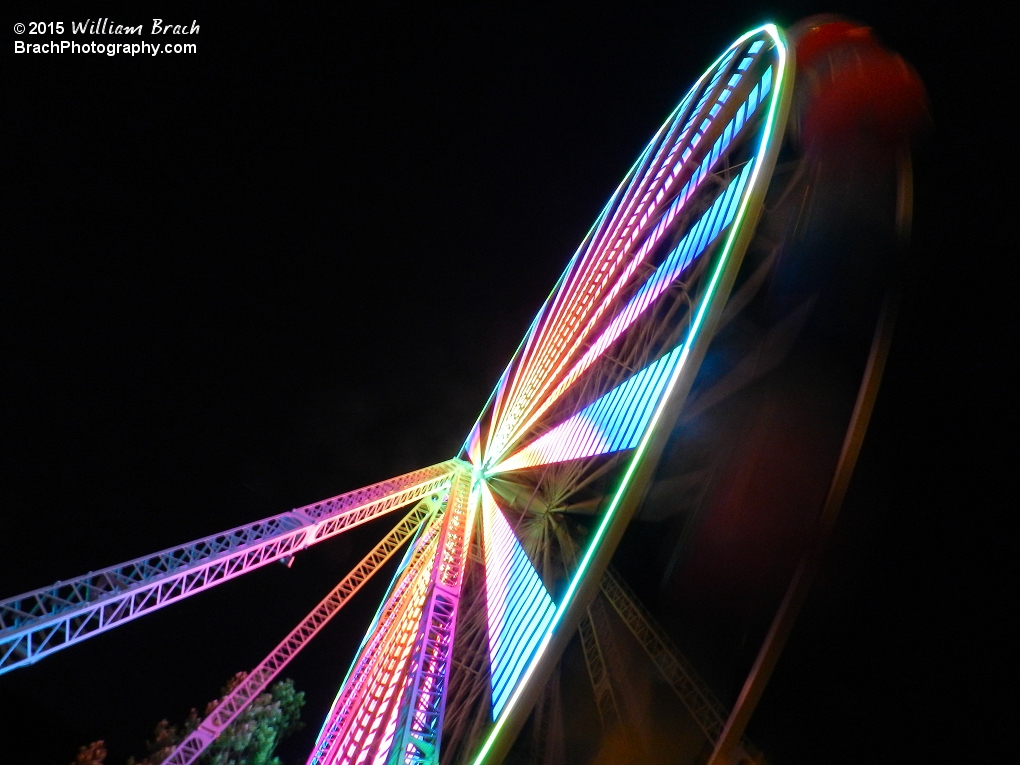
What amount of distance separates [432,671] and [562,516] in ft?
9.35

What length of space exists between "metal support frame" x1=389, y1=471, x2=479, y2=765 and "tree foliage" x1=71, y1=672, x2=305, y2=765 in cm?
1057

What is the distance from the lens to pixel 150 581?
729 cm

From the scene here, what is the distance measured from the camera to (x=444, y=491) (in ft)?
53.7

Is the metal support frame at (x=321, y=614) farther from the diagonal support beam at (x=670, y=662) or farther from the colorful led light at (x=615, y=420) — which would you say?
the diagonal support beam at (x=670, y=662)

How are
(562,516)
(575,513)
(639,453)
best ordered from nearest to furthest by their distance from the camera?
(639,453) → (575,513) → (562,516)

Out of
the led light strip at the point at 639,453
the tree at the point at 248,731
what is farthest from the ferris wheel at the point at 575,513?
the tree at the point at 248,731

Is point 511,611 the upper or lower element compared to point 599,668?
upper

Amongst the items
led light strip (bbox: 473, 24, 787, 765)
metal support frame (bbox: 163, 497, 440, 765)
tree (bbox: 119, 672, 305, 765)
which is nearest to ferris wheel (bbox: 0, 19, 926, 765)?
led light strip (bbox: 473, 24, 787, 765)

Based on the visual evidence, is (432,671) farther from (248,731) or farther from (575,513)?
(248,731)

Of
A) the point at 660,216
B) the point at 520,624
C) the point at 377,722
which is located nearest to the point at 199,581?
the point at 377,722

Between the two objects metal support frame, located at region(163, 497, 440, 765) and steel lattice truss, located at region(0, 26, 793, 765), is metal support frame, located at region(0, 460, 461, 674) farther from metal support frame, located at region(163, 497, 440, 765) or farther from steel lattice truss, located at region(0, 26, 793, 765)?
metal support frame, located at region(163, 497, 440, 765)

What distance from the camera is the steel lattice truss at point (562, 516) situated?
4703 millimetres

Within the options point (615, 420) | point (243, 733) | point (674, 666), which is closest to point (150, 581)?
point (615, 420)

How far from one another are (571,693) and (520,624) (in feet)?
6.96
